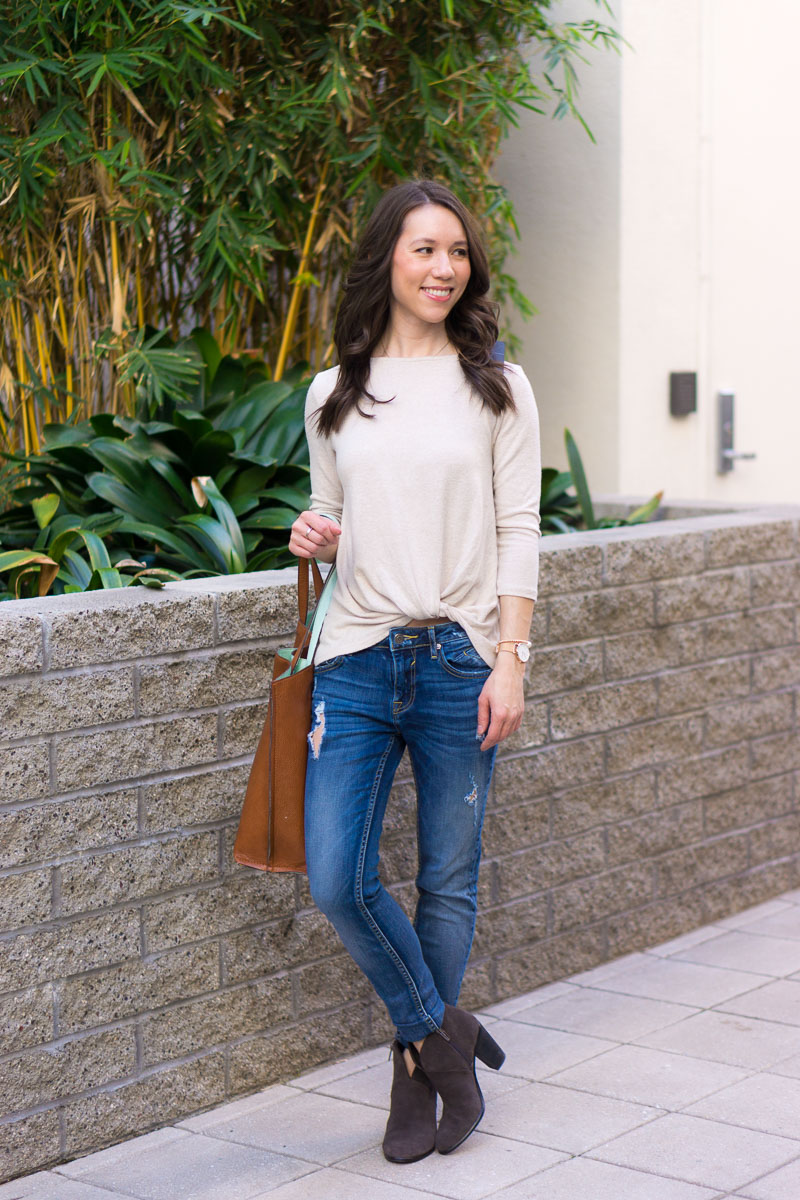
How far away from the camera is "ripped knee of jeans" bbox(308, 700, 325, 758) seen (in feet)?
9.28

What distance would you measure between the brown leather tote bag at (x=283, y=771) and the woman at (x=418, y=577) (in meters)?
→ 0.03

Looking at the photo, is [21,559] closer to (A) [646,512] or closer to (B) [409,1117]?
(B) [409,1117]

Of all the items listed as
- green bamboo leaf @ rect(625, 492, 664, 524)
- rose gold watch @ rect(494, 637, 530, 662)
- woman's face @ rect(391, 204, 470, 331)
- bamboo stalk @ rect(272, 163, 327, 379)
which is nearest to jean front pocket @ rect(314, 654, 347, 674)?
rose gold watch @ rect(494, 637, 530, 662)

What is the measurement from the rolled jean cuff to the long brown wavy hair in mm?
1131

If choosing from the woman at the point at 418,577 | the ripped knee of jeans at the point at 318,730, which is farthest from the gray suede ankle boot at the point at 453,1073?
the ripped knee of jeans at the point at 318,730

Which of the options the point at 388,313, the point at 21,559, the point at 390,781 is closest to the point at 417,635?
the point at 390,781

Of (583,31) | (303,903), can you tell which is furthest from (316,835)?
(583,31)

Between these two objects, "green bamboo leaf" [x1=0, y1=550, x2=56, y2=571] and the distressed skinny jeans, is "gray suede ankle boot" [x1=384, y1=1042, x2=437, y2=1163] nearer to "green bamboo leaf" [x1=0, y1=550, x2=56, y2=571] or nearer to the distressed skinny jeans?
the distressed skinny jeans

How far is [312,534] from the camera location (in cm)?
279

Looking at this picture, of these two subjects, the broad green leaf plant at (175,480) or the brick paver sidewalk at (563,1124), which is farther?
the broad green leaf plant at (175,480)

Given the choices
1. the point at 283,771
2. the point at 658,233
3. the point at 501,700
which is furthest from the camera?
the point at 658,233

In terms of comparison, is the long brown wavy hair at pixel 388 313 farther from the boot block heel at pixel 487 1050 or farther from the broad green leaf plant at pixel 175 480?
the boot block heel at pixel 487 1050

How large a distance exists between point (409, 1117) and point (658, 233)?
3667mm

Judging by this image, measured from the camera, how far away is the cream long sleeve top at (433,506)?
2.77m
